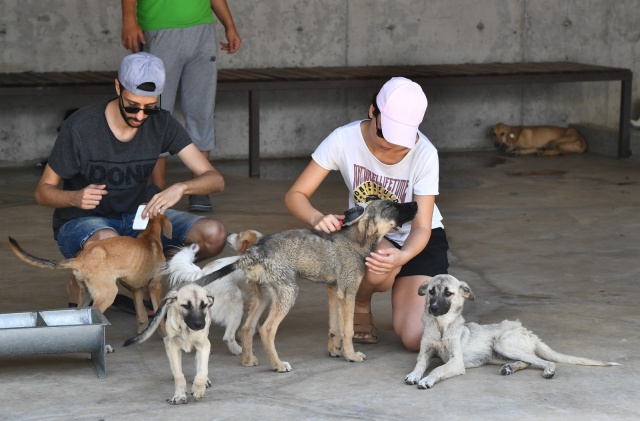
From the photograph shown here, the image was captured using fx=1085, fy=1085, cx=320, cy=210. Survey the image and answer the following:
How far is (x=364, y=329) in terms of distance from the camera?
480 centimetres

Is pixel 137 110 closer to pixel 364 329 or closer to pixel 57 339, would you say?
pixel 57 339

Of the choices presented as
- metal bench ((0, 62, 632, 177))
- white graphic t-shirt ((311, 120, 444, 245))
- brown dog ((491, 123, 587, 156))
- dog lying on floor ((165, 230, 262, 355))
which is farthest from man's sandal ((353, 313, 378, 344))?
brown dog ((491, 123, 587, 156))

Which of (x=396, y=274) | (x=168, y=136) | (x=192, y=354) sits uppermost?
(x=168, y=136)

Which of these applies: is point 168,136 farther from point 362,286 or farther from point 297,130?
point 297,130

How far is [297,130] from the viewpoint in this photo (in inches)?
399

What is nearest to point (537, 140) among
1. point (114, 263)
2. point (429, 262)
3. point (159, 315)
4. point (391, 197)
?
point (429, 262)

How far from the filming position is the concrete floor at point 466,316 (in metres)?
3.91

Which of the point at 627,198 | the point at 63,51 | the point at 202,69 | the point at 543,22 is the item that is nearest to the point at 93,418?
the point at 202,69

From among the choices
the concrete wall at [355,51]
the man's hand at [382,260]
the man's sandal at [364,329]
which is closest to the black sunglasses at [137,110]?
the man's hand at [382,260]

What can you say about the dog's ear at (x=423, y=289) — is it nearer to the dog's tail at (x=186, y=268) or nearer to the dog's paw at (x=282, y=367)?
the dog's paw at (x=282, y=367)

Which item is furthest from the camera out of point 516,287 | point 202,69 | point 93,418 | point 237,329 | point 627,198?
point 627,198

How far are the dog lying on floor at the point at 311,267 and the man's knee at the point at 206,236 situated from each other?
630 millimetres

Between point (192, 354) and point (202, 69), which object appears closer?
point (192, 354)

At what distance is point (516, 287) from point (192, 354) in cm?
197
